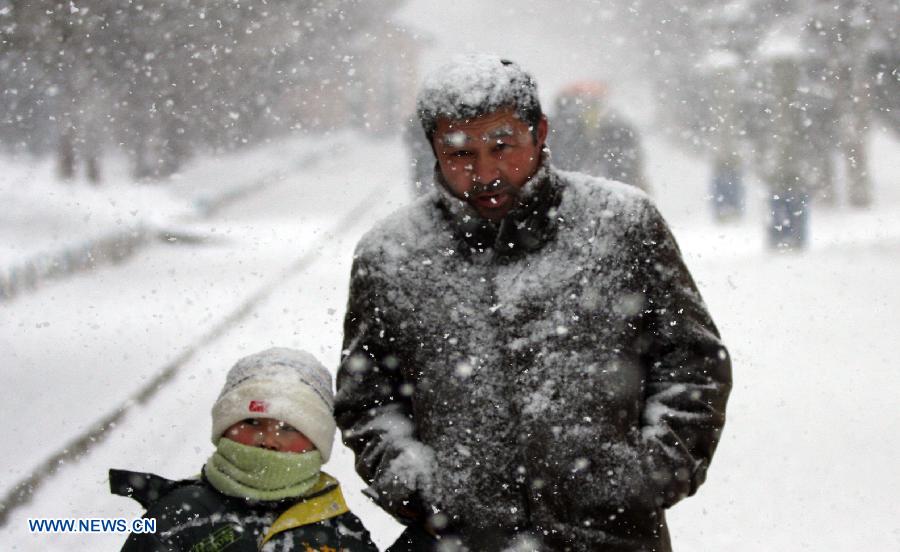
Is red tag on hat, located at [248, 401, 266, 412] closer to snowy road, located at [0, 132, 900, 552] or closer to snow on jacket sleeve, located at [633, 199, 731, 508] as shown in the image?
snowy road, located at [0, 132, 900, 552]

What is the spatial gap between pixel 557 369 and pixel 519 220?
1.00 feet

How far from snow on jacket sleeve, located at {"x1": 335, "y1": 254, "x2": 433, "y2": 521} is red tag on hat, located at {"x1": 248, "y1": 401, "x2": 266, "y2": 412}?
224mm

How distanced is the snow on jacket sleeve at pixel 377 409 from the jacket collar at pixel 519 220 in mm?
232

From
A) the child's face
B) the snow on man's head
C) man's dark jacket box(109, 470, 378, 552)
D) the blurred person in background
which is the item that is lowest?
the blurred person in background

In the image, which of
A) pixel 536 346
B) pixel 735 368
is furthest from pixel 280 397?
pixel 735 368

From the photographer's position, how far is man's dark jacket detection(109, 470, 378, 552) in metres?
2.33

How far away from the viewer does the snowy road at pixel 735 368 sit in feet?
15.4

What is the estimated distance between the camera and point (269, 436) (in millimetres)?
2498

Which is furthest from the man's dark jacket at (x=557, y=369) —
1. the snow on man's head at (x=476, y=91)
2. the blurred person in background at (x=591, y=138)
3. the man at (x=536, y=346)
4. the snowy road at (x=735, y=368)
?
the blurred person in background at (x=591, y=138)

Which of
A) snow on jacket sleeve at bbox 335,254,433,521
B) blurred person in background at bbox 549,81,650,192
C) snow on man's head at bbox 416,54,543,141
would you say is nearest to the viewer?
snow on man's head at bbox 416,54,543,141

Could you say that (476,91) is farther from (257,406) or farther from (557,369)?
(257,406)

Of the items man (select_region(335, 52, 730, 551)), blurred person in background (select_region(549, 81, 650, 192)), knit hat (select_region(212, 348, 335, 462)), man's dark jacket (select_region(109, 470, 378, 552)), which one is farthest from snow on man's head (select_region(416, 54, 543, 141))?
blurred person in background (select_region(549, 81, 650, 192))

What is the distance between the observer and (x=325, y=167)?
129 ft

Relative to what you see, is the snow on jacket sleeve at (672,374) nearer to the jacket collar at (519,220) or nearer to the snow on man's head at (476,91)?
the jacket collar at (519,220)
